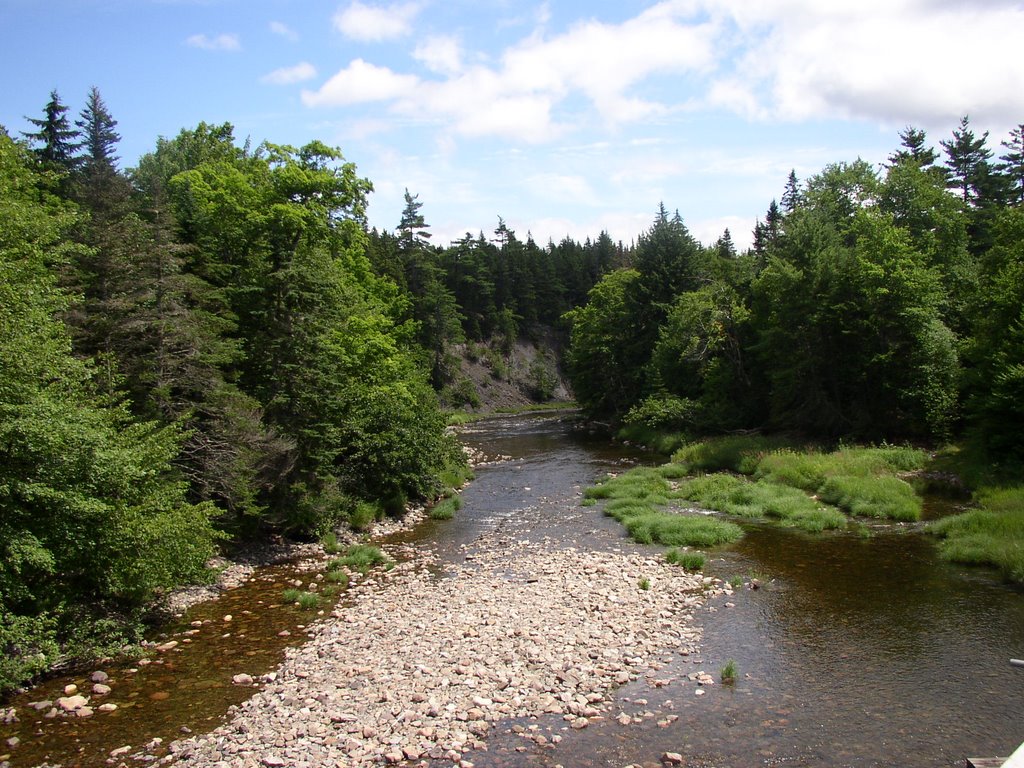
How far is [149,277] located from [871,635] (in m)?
20.7

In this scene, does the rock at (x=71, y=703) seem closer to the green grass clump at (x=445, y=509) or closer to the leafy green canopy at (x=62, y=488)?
the leafy green canopy at (x=62, y=488)

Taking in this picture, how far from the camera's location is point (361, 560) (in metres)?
21.2

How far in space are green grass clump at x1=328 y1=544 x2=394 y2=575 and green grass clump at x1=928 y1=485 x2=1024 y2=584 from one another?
16861 millimetres

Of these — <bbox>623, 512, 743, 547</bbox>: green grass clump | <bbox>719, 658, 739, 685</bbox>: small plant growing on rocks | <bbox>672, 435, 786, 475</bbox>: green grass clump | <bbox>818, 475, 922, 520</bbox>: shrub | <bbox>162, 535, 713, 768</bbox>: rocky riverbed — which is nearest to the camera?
<bbox>162, 535, 713, 768</bbox>: rocky riverbed

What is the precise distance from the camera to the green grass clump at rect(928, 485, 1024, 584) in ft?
57.9

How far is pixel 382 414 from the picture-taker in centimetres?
2741

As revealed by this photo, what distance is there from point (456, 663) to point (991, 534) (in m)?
16.4

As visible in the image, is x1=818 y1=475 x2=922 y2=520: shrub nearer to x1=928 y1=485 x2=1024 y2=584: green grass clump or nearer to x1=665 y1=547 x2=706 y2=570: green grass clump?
x1=928 y1=485 x2=1024 y2=584: green grass clump

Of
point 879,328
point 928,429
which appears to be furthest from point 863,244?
point 928,429

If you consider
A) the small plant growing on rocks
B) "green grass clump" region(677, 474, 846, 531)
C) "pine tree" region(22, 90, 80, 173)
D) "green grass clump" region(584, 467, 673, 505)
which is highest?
"pine tree" region(22, 90, 80, 173)

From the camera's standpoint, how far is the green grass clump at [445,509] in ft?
91.9

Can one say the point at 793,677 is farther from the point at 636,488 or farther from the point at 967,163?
the point at 967,163

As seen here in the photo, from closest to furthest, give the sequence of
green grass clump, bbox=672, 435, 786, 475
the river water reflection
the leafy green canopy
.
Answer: the river water reflection < the leafy green canopy < green grass clump, bbox=672, 435, 786, 475

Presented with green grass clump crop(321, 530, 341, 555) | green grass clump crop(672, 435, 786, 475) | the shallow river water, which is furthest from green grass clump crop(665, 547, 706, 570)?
green grass clump crop(672, 435, 786, 475)
